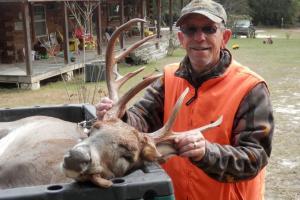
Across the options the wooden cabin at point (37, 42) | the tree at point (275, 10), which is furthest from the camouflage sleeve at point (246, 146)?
the tree at point (275, 10)

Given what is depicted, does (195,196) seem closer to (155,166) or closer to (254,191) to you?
(254,191)

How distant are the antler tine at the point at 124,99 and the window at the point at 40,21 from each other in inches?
712

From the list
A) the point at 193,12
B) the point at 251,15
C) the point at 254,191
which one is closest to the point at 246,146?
the point at 254,191

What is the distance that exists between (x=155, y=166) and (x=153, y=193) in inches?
18.8

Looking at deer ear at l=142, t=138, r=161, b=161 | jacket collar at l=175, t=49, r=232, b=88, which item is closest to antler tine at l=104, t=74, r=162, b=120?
jacket collar at l=175, t=49, r=232, b=88

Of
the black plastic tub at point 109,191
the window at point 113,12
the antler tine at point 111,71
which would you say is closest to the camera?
the black plastic tub at point 109,191

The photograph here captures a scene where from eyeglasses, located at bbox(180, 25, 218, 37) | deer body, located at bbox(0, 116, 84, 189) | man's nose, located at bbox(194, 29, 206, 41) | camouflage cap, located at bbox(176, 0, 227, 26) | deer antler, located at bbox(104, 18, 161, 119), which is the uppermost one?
camouflage cap, located at bbox(176, 0, 227, 26)

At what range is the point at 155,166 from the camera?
288 cm

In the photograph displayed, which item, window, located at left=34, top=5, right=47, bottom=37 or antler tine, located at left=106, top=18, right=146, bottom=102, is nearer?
antler tine, located at left=106, top=18, right=146, bottom=102

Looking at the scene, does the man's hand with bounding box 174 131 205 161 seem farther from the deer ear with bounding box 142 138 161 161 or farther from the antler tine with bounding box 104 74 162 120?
the antler tine with bounding box 104 74 162 120

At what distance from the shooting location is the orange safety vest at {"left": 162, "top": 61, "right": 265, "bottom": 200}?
11.0 feet

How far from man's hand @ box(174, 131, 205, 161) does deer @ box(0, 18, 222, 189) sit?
0.15 meters

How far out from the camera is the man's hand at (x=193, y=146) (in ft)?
9.69

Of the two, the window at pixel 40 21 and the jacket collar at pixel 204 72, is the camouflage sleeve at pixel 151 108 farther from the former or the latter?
the window at pixel 40 21
